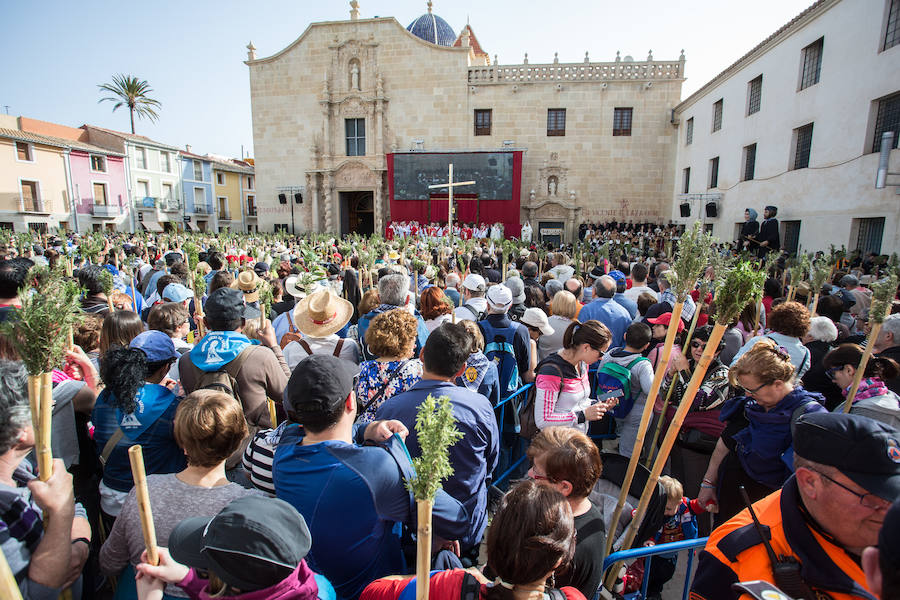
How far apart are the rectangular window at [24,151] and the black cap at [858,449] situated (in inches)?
1495

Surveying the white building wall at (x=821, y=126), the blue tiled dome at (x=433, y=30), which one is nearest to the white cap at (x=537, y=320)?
the white building wall at (x=821, y=126)

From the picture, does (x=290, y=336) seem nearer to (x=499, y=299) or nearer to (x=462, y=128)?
(x=499, y=299)

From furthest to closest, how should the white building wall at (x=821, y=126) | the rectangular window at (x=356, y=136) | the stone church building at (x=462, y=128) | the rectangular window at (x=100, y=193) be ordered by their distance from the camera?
1. the rectangular window at (x=100, y=193)
2. the rectangular window at (x=356, y=136)
3. the stone church building at (x=462, y=128)
4. the white building wall at (x=821, y=126)

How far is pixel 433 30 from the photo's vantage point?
30766 millimetres

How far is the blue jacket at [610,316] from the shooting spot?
496 cm

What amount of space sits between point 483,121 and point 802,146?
14.9 metres

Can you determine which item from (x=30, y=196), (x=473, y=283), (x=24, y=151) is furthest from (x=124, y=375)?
(x=24, y=151)

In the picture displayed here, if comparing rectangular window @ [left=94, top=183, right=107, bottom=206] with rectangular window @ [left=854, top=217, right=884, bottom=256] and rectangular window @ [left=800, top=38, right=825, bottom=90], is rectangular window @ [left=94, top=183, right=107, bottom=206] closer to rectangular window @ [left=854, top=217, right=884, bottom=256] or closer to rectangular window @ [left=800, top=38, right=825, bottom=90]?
rectangular window @ [left=800, top=38, right=825, bottom=90]

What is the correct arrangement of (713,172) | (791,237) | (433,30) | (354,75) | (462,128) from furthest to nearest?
(433,30) < (354,75) < (462,128) < (713,172) < (791,237)

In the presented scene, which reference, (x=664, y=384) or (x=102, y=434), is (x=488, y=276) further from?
(x=102, y=434)

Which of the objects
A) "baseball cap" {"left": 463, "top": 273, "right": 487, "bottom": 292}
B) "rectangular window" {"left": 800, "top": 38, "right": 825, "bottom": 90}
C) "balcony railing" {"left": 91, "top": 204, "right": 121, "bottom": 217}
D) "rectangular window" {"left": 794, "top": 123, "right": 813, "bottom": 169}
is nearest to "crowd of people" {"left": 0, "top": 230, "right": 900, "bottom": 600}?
"baseball cap" {"left": 463, "top": 273, "right": 487, "bottom": 292}

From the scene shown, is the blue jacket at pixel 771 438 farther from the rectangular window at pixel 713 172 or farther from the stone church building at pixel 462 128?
the stone church building at pixel 462 128

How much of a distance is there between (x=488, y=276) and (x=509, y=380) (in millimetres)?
3379

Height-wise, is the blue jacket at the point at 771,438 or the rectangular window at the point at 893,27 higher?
the rectangular window at the point at 893,27
